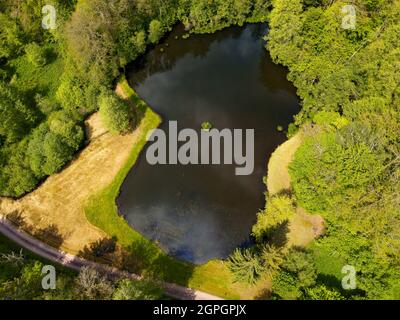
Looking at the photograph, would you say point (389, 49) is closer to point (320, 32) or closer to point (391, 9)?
point (391, 9)

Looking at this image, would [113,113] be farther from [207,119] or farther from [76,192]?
[207,119]

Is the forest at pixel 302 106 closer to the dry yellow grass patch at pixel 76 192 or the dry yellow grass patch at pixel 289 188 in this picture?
the dry yellow grass patch at pixel 289 188

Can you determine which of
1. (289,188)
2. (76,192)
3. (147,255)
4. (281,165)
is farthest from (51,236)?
(281,165)

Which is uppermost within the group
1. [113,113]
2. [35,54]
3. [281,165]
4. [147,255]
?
[35,54]

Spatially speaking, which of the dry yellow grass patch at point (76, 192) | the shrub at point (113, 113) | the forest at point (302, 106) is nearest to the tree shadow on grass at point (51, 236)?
the dry yellow grass patch at point (76, 192)

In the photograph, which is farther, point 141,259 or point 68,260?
point 68,260
